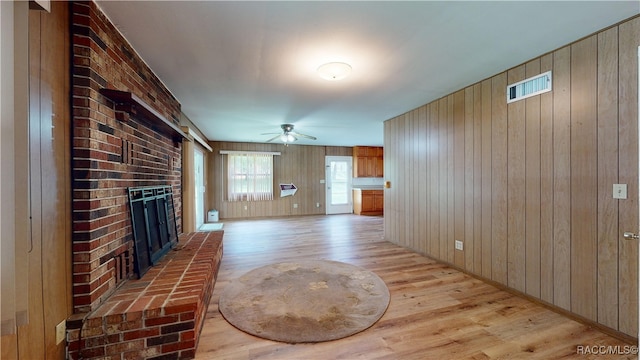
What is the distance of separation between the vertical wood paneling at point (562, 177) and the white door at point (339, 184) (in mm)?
6260

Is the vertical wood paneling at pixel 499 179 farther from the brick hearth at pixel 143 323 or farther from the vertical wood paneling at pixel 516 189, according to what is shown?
the brick hearth at pixel 143 323

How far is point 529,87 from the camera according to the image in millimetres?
2361

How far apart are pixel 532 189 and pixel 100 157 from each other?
12.0 feet

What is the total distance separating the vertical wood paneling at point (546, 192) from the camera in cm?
220

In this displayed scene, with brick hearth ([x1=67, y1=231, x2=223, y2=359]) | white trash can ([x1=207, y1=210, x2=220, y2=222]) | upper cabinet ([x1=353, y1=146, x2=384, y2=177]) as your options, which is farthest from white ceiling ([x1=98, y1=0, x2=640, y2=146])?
upper cabinet ([x1=353, y1=146, x2=384, y2=177])

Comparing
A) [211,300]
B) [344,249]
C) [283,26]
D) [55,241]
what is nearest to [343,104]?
[283,26]

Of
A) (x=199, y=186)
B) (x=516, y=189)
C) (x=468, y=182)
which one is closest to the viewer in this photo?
(x=516, y=189)

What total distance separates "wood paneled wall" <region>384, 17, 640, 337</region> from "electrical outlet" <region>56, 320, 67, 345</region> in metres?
3.70

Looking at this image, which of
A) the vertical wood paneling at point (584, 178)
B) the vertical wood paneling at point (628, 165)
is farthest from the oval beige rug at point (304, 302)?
the vertical wood paneling at point (628, 165)

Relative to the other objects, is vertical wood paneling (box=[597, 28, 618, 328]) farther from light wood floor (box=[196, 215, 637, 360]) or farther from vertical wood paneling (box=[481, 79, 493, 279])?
vertical wood paneling (box=[481, 79, 493, 279])

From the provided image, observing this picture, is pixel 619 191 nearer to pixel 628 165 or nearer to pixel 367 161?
pixel 628 165

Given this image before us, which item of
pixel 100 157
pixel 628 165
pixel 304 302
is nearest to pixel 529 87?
pixel 628 165

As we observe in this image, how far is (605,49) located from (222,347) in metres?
3.67

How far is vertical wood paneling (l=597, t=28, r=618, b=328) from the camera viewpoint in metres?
1.81
